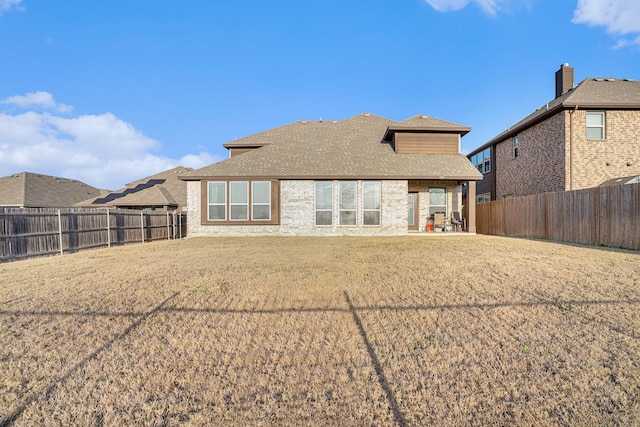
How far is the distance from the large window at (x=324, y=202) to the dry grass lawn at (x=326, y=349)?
27.9 feet

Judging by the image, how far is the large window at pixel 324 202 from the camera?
565 inches

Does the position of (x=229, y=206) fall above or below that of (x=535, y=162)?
below

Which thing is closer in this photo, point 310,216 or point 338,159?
point 310,216

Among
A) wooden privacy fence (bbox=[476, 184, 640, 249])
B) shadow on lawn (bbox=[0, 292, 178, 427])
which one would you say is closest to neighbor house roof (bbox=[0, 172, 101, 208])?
shadow on lawn (bbox=[0, 292, 178, 427])

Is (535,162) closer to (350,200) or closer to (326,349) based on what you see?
(350,200)

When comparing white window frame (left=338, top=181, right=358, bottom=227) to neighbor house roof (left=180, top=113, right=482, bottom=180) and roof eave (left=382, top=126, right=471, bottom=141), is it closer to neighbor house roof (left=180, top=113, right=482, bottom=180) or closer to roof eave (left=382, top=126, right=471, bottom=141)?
neighbor house roof (left=180, top=113, right=482, bottom=180)

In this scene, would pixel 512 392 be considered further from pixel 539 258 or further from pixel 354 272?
pixel 539 258

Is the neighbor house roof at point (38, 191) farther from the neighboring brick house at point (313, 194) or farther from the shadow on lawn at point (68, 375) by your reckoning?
the shadow on lawn at point (68, 375)

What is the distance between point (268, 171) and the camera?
14555mm

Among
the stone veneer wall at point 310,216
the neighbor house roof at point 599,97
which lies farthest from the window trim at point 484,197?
the stone veneer wall at point 310,216

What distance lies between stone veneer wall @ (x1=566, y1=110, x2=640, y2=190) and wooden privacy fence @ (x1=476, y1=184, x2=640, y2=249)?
265cm

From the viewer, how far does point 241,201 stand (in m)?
14.4

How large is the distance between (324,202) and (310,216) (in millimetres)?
937

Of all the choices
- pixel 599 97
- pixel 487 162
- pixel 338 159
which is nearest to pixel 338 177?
pixel 338 159
